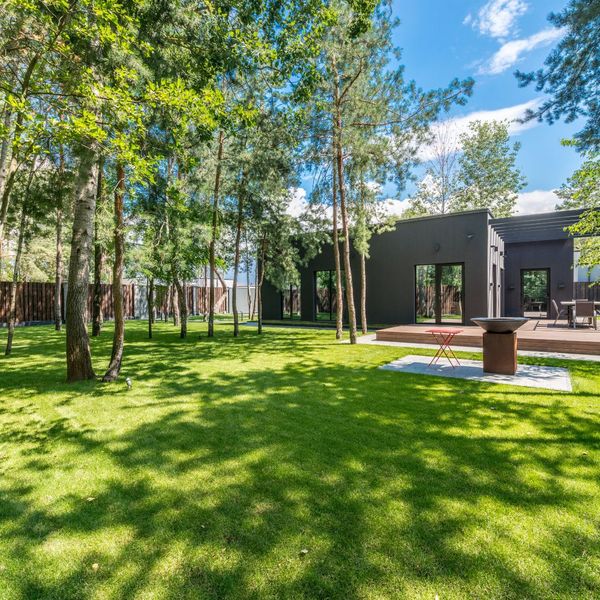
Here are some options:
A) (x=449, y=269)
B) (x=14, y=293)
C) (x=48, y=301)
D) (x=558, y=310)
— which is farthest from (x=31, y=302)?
(x=558, y=310)

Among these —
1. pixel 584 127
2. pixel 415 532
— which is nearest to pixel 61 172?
pixel 415 532

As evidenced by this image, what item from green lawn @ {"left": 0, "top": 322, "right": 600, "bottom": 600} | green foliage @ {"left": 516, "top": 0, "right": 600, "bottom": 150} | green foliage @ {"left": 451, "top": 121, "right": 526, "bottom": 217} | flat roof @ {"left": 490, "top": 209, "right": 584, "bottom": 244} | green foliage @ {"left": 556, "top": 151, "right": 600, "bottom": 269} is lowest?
green lawn @ {"left": 0, "top": 322, "right": 600, "bottom": 600}

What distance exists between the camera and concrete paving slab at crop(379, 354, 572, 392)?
505cm

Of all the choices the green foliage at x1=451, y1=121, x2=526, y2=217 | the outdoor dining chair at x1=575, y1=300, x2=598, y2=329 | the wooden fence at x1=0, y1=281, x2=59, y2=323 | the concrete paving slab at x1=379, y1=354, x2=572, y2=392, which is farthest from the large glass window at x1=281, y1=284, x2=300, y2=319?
the green foliage at x1=451, y1=121, x2=526, y2=217

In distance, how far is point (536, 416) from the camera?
147 inches

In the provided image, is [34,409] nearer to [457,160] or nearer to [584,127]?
[584,127]

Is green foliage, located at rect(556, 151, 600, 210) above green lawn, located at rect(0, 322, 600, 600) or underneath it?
above

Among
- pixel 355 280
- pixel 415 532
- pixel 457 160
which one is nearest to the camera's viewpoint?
pixel 415 532

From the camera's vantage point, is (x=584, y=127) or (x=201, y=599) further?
(x=584, y=127)

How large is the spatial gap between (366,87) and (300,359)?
23.6ft

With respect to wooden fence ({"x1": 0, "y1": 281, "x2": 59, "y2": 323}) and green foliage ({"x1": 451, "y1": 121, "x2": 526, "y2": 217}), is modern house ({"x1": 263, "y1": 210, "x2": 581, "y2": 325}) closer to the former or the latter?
green foliage ({"x1": 451, "y1": 121, "x2": 526, "y2": 217})

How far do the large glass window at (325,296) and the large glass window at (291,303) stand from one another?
3.84 ft

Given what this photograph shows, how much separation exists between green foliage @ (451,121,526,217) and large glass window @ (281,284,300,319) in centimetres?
1399

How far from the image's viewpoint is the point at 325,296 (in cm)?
1678
